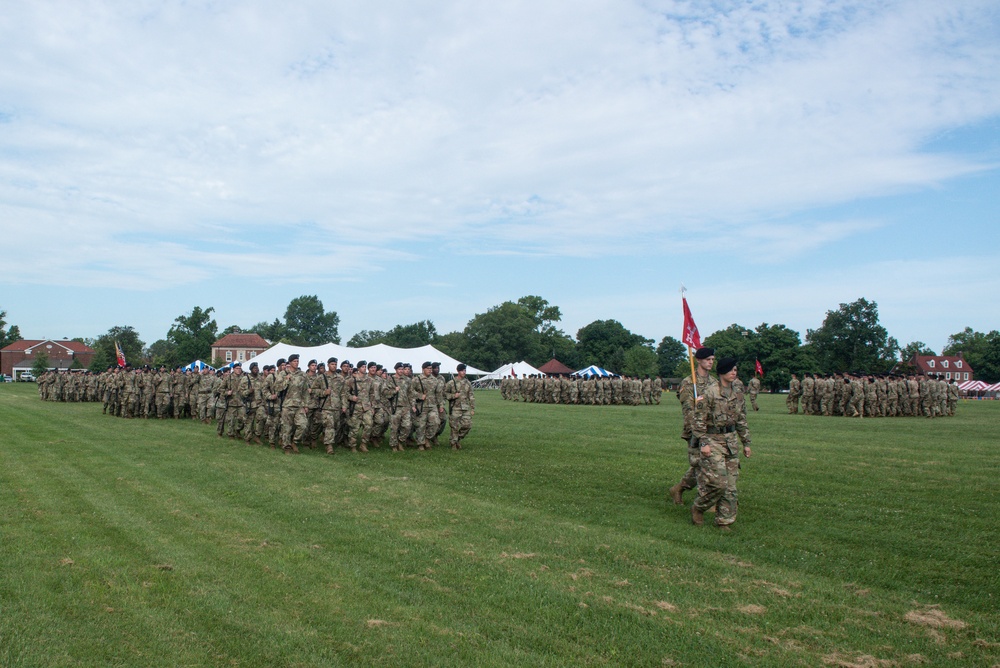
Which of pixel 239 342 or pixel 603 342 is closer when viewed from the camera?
pixel 603 342

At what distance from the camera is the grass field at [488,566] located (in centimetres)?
515

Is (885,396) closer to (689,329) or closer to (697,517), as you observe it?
(689,329)

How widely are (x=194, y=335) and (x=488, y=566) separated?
398 feet

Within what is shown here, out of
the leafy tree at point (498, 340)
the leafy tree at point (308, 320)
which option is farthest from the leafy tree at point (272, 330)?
the leafy tree at point (498, 340)

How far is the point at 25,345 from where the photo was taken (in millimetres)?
137750

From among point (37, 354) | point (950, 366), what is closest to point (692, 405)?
point (950, 366)

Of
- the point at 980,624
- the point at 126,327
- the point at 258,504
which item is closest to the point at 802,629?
the point at 980,624

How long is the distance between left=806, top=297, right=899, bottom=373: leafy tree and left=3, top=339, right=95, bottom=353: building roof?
5189 inches

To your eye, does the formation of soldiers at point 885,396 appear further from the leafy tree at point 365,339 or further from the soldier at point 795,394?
the leafy tree at point 365,339

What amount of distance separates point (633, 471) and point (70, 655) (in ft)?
32.4

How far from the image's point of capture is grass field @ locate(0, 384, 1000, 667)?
5.15 meters

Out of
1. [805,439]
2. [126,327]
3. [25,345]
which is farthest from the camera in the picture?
[25,345]

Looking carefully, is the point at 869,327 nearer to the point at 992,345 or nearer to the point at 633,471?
the point at 992,345

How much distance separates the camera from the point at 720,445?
9.16 m
